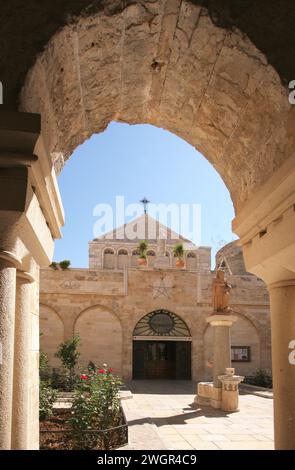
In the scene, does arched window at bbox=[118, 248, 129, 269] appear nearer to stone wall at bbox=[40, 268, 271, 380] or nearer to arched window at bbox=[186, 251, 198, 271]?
arched window at bbox=[186, 251, 198, 271]

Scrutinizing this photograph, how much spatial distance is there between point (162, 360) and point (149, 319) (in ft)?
8.02

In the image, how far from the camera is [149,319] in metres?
20.9

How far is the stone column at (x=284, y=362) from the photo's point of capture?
3.18 metres

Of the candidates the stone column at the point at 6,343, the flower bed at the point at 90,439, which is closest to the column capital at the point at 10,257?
the stone column at the point at 6,343

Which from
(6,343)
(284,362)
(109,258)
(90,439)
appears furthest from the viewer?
(109,258)

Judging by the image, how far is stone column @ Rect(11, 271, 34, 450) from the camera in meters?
2.82

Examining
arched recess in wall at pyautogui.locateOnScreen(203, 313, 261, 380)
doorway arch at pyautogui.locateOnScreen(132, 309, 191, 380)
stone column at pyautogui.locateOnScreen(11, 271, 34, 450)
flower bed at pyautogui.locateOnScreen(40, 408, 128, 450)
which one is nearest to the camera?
stone column at pyautogui.locateOnScreen(11, 271, 34, 450)


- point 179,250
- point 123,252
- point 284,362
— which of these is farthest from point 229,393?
point 123,252

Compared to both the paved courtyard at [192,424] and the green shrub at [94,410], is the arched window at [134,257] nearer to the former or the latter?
the paved courtyard at [192,424]

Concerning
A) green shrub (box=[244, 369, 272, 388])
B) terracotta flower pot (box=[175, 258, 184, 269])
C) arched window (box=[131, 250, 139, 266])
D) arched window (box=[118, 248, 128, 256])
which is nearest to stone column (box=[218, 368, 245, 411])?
green shrub (box=[244, 369, 272, 388])

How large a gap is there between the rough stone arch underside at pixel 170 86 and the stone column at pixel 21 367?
108 cm

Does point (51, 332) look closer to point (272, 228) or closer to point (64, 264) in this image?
point (64, 264)

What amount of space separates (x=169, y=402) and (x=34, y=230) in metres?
11.5

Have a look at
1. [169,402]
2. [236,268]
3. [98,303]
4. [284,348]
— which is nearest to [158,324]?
[98,303]
